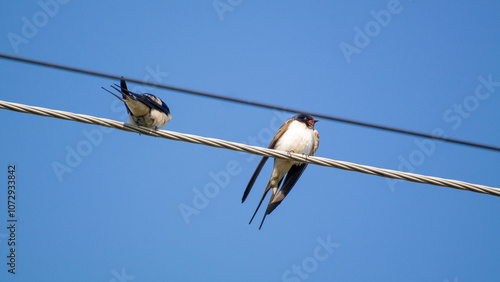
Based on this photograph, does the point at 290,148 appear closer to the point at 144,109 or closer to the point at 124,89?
the point at 144,109

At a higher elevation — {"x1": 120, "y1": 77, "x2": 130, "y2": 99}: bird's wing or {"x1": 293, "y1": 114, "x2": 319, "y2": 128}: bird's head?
{"x1": 293, "y1": 114, "x2": 319, "y2": 128}: bird's head

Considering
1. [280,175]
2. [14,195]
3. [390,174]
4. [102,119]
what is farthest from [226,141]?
[14,195]

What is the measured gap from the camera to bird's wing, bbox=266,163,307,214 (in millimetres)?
5734

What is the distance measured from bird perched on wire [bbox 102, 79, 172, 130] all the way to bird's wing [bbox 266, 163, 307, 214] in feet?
4.93

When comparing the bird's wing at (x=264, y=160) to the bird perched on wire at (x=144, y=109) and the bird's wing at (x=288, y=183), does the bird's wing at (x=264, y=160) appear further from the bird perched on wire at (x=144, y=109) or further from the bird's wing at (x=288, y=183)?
the bird perched on wire at (x=144, y=109)

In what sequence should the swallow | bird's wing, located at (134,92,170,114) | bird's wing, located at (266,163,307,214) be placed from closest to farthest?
bird's wing, located at (134,92,170,114) < bird's wing, located at (266,163,307,214) < the swallow

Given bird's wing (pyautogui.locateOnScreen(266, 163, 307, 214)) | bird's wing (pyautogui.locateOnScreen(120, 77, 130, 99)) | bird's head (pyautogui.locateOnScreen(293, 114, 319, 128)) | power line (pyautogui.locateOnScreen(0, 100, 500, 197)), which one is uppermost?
bird's head (pyautogui.locateOnScreen(293, 114, 319, 128))

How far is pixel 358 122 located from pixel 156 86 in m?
1.35

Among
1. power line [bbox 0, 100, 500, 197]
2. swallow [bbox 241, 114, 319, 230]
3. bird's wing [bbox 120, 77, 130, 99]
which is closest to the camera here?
power line [bbox 0, 100, 500, 197]

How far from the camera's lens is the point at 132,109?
16.0 ft

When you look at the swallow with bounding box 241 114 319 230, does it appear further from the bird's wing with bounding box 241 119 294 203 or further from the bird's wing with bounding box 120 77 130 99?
the bird's wing with bounding box 120 77 130 99

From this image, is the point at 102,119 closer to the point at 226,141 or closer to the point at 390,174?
the point at 226,141

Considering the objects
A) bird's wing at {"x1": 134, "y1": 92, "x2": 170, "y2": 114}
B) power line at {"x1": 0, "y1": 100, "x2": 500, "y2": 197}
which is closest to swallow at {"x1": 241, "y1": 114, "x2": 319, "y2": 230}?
bird's wing at {"x1": 134, "y1": 92, "x2": 170, "y2": 114}

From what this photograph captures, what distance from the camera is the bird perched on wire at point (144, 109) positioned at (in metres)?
4.75
